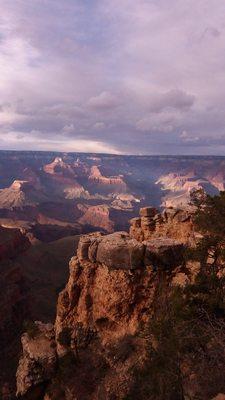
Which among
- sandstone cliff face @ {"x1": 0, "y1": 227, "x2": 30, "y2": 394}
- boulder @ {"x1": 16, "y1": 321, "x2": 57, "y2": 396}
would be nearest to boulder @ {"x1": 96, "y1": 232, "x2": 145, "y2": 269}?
boulder @ {"x1": 16, "y1": 321, "x2": 57, "y2": 396}

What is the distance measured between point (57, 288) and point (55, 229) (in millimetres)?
70038

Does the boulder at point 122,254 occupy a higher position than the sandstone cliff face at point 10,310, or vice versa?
the boulder at point 122,254

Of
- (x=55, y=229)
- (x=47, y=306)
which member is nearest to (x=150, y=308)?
(x=47, y=306)

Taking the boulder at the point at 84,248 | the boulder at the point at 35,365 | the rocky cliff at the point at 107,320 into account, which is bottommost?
the boulder at the point at 35,365

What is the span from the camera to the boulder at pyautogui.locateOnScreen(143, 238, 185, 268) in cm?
2877

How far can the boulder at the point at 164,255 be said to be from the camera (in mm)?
Answer: 28766

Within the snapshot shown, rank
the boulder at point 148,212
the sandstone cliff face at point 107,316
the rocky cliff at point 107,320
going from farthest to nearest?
1. the boulder at point 148,212
2. the sandstone cliff face at point 107,316
3. the rocky cliff at point 107,320

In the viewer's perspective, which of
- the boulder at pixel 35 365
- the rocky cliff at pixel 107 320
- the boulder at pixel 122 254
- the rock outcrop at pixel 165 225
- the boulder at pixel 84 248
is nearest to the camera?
the rocky cliff at pixel 107 320

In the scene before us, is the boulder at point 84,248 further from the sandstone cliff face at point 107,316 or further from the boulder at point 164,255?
the boulder at point 164,255

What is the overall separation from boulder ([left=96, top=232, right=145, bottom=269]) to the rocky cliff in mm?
74

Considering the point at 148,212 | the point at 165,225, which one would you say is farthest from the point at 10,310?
the point at 165,225

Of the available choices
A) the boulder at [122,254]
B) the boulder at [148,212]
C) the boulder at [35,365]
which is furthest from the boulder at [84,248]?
the boulder at [148,212]

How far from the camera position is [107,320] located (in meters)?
29.3

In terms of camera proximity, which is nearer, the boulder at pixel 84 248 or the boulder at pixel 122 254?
the boulder at pixel 122 254
